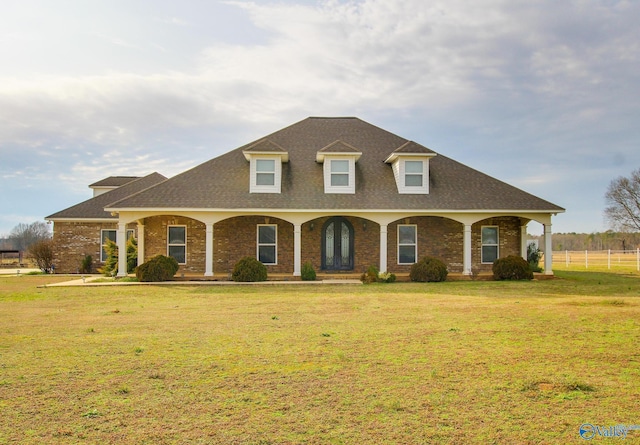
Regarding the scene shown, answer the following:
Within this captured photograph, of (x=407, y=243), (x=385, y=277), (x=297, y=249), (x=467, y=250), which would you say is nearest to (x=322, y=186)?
(x=297, y=249)

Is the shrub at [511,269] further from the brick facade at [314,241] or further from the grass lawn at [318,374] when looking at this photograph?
the grass lawn at [318,374]

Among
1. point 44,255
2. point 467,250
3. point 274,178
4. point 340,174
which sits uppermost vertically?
point 340,174

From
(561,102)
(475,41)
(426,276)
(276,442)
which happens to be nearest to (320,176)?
(426,276)

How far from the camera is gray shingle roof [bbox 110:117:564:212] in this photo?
20984mm

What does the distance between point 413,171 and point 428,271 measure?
4626 millimetres

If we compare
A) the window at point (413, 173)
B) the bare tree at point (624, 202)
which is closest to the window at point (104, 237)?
the window at point (413, 173)

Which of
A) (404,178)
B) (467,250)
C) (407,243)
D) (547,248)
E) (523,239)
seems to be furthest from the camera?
(523,239)

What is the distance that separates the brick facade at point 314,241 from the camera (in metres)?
22.4

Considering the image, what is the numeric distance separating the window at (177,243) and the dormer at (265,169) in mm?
3685

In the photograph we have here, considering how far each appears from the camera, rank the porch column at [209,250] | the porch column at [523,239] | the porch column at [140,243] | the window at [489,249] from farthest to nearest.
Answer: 1. the window at [489,249]
2. the porch column at [523,239]
3. the porch column at [140,243]
4. the porch column at [209,250]

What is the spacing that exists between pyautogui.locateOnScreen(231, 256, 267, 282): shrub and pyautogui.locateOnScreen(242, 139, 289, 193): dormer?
3.32 metres

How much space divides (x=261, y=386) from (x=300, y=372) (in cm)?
73

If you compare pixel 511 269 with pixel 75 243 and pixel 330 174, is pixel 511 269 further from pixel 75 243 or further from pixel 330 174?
pixel 75 243

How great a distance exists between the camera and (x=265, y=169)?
22.1 m
